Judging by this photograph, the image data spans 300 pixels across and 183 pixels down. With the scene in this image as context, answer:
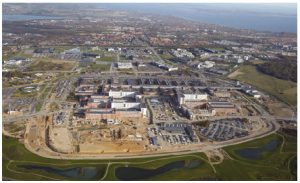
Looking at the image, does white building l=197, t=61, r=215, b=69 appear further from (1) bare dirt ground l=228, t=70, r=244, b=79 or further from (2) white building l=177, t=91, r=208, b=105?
(2) white building l=177, t=91, r=208, b=105

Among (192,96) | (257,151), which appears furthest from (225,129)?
(192,96)

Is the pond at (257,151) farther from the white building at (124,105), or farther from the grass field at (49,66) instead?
the grass field at (49,66)

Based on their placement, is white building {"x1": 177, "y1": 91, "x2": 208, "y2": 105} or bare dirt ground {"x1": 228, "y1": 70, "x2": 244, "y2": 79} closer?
white building {"x1": 177, "y1": 91, "x2": 208, "y2": 105}

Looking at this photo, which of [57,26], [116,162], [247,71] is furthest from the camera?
[57,26]

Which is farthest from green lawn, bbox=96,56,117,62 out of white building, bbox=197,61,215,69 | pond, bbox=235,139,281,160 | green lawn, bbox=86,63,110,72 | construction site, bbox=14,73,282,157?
pond, bbox=235,139,281,160

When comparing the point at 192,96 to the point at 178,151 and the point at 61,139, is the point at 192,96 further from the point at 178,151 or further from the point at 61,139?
the point at 61,139

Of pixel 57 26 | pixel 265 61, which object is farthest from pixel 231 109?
pixel 57 26

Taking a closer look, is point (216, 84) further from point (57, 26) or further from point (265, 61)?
point (57, 26)
